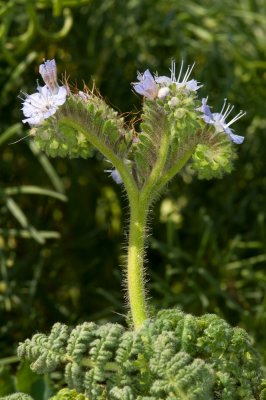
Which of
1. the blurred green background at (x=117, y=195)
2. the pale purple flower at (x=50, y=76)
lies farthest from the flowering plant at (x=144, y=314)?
the blurred green background at (x=117, y=195)

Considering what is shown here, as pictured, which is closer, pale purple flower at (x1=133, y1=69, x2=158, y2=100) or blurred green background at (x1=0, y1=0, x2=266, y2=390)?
pale purple flower at (x1=133, y1=69, x2=158, y2=100)

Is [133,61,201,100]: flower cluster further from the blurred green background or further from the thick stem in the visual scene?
the blurred green background

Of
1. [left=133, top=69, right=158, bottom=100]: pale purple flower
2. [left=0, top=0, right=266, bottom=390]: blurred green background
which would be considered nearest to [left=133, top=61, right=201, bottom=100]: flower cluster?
[left=133, top=69, right=158, bottom=100]: pale purple flower

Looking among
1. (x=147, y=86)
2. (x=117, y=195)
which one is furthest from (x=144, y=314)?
(x=117, y=195)

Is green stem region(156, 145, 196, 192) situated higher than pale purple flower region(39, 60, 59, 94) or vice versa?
pale purple flower region(39, 60, 59, 94)

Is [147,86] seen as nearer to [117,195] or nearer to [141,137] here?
[141,137]

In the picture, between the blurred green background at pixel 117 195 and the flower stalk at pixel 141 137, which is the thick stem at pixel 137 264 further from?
the blurred green background at pixel 117 195

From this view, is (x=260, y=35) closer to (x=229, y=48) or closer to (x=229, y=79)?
(x=229, y=48)
